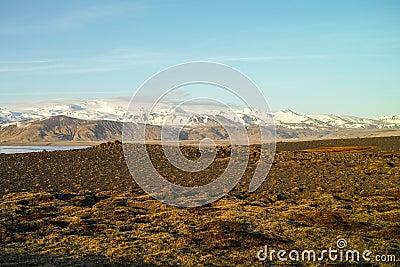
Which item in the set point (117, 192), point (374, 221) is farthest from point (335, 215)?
point (117, 192)

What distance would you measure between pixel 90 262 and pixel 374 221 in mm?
13556

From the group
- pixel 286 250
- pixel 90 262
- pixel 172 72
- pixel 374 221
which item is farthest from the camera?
pixel 172 72

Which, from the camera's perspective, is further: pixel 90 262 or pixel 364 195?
pixel 364 195

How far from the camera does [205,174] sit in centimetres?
4053

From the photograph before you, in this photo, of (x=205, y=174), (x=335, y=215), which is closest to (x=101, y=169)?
(x=205, y=174)

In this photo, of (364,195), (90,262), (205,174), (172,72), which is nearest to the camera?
(90,262)

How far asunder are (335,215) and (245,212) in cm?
442

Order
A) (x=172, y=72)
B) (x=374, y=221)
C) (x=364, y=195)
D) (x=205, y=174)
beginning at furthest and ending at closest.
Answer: (x=205, y=174) → (x=364, y=195) → (x=172, y=72) → (x=374, y=221)

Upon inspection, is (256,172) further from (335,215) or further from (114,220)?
(114,220)

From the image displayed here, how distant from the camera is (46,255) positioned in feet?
52.3

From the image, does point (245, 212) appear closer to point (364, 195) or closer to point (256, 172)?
point (364, 195)

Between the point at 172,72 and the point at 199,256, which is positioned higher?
the point at 172,72

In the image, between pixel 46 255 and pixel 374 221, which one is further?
pixel 374 221

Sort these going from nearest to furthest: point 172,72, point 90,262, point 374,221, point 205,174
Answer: point 90,262 < point 374,221 < point 172,72 < point 205,174
